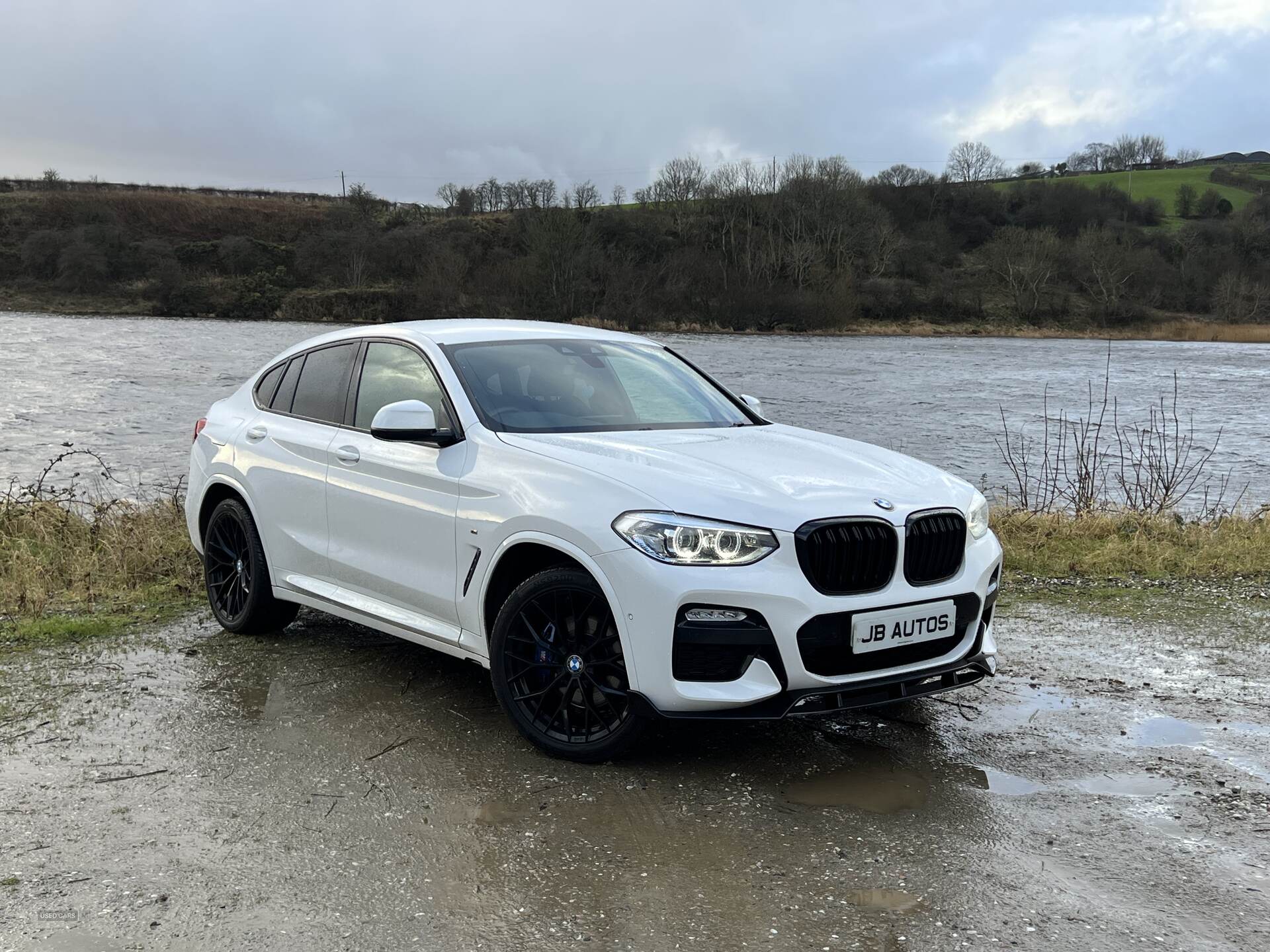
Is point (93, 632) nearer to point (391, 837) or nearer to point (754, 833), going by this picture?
point (391, 837)

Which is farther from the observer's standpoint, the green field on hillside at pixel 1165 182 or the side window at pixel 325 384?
the green field on hillside at pixel 1165 182

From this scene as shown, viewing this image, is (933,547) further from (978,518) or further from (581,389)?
(581,389)

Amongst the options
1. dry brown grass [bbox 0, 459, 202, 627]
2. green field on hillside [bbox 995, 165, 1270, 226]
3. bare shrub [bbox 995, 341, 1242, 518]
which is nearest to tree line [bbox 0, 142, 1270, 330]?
green field on hillside [bbox 995, 165, 1270, 226]

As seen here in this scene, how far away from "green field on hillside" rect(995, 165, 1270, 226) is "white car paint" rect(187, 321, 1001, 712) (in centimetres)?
12273

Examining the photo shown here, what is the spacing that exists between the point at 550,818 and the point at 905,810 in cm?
124

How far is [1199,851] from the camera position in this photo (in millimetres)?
3635

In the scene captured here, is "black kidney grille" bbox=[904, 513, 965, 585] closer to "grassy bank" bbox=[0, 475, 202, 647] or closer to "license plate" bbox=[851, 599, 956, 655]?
"license plate" bbox=[851, 599, 956, 655]

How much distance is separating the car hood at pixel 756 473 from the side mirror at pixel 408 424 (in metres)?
0.31

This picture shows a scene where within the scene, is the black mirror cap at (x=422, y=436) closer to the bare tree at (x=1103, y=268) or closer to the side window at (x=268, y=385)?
the side window at (x=268, y=385)

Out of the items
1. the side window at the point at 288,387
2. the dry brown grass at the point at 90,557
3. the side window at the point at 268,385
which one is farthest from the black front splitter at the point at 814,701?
the dry brown grass at the point at 90,557

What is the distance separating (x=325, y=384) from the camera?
5.72 m

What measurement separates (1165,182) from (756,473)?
5541 inches

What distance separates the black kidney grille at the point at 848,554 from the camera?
12.9 feet

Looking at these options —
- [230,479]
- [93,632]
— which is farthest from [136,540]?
[230,479]
